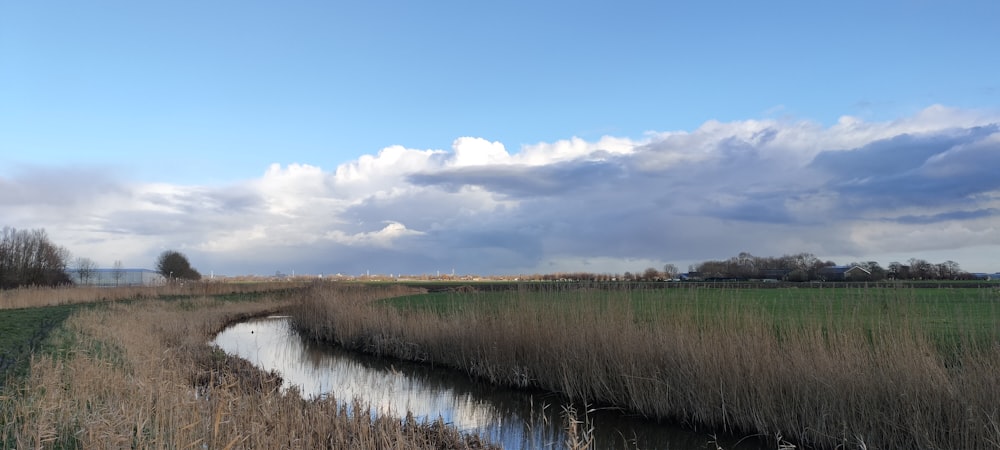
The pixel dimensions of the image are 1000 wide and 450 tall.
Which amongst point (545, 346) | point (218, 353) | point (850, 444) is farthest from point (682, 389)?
point (218, 353)

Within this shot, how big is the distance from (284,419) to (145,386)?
210 centimetres

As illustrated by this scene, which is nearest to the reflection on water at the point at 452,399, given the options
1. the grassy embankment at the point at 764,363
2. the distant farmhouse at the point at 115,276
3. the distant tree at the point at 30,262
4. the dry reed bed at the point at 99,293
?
the grassy embankment at the point at 764,363

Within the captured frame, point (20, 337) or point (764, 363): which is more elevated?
point (764, 363)

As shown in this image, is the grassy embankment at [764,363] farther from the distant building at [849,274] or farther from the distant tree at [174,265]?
the distant tree at [174,265]

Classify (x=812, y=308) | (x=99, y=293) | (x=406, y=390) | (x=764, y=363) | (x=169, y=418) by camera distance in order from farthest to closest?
(x=99, y=293) → (x=406, y=390) → (x=812, y=308) → (x=764, y=363) → (x=169, y=418)

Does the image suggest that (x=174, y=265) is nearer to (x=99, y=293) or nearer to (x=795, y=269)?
(x=99, y=293)

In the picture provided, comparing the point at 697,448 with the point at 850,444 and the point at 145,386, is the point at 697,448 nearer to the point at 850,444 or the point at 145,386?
the point at 850,444

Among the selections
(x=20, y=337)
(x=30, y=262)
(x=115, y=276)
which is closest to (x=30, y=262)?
(x=30, y=262)

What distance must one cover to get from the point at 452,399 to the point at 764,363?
6074 mm

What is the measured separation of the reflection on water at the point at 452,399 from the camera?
9061 mm

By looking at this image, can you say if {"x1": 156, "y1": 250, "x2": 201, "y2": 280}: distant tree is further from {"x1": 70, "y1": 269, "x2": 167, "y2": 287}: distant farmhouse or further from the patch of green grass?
the patch of green grass

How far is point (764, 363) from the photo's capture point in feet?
28.5

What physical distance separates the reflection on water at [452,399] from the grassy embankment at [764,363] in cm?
48

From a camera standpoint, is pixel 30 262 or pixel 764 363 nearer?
pixel 764 363
